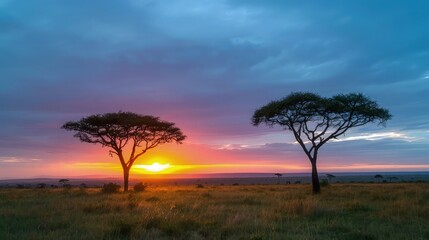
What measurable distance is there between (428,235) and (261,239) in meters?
4.67

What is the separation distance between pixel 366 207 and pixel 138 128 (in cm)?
2902

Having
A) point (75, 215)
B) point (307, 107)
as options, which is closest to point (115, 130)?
point (307, 107)

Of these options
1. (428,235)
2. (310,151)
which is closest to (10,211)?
(428,235)

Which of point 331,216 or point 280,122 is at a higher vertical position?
point 280,122

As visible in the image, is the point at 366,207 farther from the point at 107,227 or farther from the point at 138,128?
the point at 138,128

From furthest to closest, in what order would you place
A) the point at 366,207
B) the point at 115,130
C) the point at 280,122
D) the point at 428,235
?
the point at 115,130 → the point at 280,122 → the point at 366,207 → the point at 428,235

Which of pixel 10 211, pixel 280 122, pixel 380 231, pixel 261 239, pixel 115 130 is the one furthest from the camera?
pixel 115 130

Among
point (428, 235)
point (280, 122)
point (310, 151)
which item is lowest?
point (428, 235)

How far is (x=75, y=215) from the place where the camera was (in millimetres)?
15203

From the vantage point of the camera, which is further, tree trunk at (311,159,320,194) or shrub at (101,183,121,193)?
shrub at (101,183,121,193)

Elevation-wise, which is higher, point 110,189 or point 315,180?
point 315,180

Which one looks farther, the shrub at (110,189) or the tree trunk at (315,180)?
the shrub at (110,189)

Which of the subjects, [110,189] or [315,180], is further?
[110,189]

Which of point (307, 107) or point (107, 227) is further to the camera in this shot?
point (307, 107)
